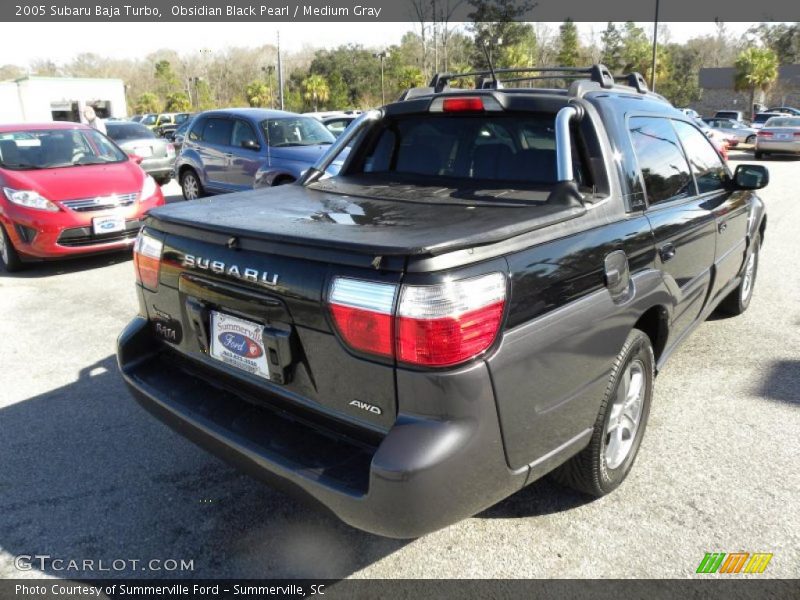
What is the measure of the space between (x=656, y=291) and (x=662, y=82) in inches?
2534

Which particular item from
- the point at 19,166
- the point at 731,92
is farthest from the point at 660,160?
the point at 731,92

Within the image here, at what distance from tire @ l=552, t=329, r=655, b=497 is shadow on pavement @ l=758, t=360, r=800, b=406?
4.47 ft

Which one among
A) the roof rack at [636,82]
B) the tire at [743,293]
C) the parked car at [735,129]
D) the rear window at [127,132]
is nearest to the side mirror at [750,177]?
the roof rack at [636,82]

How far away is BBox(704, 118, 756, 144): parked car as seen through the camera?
2688 cm

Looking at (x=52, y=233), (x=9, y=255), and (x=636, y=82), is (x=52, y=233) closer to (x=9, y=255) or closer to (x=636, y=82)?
(x=9, y=255)

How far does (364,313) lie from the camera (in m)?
1.94

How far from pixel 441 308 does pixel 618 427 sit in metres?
1.40

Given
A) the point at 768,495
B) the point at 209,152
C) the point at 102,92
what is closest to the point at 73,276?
the point at 209,152

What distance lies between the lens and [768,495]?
2.86m

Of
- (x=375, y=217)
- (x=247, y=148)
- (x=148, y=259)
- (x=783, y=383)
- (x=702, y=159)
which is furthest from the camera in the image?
(x=247, y=148)

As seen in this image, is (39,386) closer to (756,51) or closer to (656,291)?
(656,291)

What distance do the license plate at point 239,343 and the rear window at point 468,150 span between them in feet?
4.55

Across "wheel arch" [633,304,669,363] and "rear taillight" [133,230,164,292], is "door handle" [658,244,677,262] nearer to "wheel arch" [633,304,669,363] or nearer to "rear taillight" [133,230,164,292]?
"wheel arch" [633,304,669,363]

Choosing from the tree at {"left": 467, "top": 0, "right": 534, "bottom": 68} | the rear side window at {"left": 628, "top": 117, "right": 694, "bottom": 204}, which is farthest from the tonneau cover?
the tree at {"left": 467, "top": 0, "right": 534, "bottom": 68}
